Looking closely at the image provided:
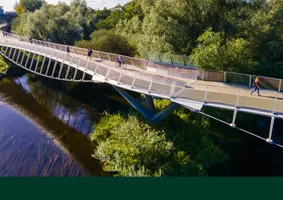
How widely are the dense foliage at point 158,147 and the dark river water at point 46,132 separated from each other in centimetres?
163

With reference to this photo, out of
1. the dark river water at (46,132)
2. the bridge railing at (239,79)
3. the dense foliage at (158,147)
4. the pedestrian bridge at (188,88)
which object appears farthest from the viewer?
the dark river water at (46,132)

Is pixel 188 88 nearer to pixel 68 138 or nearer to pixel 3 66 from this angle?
pixel 68 138

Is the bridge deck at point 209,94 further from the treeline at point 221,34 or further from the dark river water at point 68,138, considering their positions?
the dark river water at point 68,138

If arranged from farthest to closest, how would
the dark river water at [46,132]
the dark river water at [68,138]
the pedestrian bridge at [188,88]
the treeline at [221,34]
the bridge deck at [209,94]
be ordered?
the treeline at [221,34]
the dark river water at [68,138]
the dark river water at [46,132]
the pedestrian bridge at [188,88]
the bridge deck at [209,94]

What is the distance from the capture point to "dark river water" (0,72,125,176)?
1772cm

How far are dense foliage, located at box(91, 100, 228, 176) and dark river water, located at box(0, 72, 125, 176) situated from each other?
163cm

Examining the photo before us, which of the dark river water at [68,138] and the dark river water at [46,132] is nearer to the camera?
the dark river water at [46,132]

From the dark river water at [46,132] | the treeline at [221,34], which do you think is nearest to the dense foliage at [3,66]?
the dark river water at [46,132]

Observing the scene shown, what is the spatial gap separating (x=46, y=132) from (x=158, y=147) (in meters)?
12.0

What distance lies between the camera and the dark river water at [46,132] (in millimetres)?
17719

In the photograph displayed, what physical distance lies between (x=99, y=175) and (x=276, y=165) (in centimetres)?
1345

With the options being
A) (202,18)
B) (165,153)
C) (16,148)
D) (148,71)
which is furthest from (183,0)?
(16,148)

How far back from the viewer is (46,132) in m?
23.0

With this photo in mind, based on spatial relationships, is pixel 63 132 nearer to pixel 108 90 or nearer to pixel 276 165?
pixel 108 90
